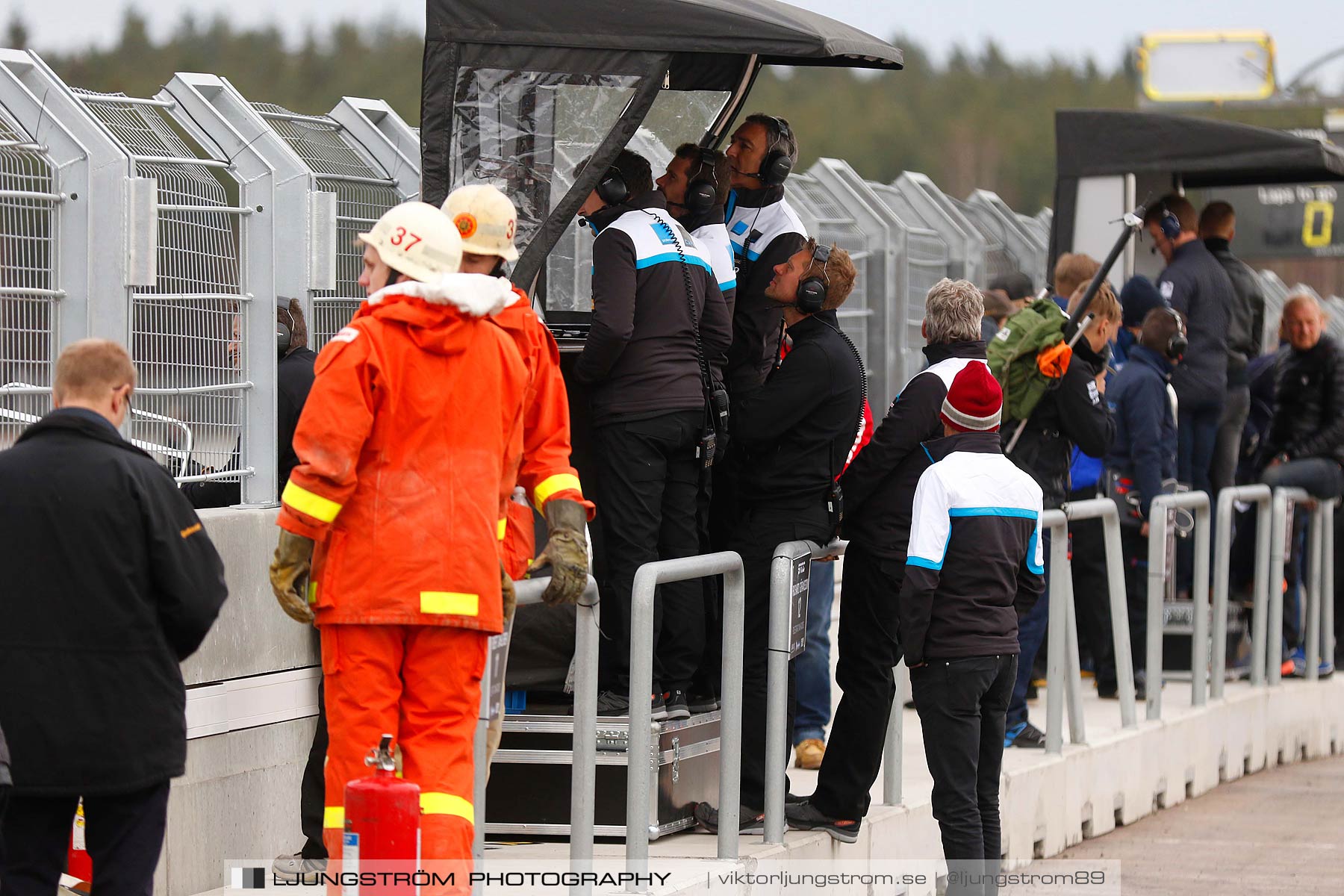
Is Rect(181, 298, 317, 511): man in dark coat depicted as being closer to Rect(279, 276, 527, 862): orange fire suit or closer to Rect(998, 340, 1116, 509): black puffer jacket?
Rect(279, 276, 527, 862): orange fire suit

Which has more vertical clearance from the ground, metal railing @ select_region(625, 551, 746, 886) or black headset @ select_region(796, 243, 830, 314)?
black headset @ select_region(796, 243, 830, 314)

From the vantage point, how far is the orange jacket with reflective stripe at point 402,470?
4531 mm

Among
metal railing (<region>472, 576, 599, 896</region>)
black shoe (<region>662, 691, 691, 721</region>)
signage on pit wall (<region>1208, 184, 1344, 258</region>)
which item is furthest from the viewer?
signage on pit wall (<region>1208, 184, 1344, 258</region>)

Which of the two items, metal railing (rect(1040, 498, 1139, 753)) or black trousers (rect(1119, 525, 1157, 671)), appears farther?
black trousers (rect(1119, 525, 1157, 671))

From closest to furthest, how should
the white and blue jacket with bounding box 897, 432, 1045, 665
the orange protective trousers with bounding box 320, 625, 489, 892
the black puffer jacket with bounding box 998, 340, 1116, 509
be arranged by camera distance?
the orange protective trousers with bounding box 320, 625, 489, 892
the white and blue jacket with bounding box 897, 432, 1045, 665
the black puffer jacket with bounding box 998, 340, 1116, 509

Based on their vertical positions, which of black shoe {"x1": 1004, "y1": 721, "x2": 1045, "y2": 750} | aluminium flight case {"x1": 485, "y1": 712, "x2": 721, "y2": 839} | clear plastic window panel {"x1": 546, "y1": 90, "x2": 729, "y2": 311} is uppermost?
clear plastic window panel {"x1": 546, "y1": 90, "x2": 729, "y2": 311}

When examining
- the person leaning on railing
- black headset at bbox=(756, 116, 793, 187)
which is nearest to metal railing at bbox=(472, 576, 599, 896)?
black headset at bbox=(756, 116, 793, 187)

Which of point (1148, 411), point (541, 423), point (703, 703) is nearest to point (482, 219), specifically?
point (541, 423)

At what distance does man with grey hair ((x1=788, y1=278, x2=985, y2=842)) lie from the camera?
20.8ft

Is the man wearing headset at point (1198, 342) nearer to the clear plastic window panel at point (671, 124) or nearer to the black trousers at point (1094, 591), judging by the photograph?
the black trousers at point (1094, 591)

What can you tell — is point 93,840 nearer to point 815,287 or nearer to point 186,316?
point 186,316

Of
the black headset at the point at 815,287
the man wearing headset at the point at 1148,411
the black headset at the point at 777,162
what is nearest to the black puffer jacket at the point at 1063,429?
the man wearing headset at the point at 1148,411

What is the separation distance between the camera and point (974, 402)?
597 cm

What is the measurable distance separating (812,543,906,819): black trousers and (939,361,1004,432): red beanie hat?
23.4 inches
